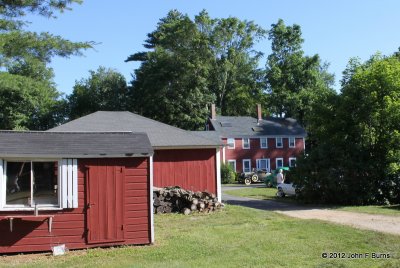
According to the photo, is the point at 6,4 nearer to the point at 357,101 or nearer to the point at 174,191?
the point at 174,191

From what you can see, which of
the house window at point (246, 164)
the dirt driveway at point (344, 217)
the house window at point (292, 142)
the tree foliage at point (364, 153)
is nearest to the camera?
the dirt driveway at point (344, 217)

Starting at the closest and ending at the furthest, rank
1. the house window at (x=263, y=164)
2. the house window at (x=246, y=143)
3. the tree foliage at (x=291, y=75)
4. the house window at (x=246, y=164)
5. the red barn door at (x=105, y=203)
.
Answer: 1. the red barn door at (x=105, y=203)
2. the house window at (x=246, y=164)
3. the house window at (x=246, y=143)
4. the house window at (x=263, y=164)
5. the tree foliage at (x=291, y=75)

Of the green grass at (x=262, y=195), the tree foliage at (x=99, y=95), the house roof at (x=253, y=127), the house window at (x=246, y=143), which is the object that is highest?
the tree foliage at (x=99, y=95)

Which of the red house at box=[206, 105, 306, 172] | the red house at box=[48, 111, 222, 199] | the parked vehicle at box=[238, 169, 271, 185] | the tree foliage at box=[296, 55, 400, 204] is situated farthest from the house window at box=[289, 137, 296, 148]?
the red house at box=[48, 111, 222, 199]

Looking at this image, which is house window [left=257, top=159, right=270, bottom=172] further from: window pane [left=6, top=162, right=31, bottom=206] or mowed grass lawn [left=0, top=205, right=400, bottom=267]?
window pane [left=6, top=162, right=31, bottom=206]

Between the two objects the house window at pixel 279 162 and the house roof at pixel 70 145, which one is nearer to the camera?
the house roof at pixel 70 145

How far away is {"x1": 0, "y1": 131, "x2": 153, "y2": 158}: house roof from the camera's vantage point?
36.8ft

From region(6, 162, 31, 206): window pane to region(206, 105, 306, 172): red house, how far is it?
4363 cm

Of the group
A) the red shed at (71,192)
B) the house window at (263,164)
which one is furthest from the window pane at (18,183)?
the house window at (263,164)

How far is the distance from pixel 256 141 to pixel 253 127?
200 centimetres

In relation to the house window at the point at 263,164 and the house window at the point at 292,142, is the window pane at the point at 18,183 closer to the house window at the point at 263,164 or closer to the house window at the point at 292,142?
the house window at the point at 263,164

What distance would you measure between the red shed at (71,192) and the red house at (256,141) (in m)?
42.8

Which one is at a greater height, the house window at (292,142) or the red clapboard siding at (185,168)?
the house window at (292,142)

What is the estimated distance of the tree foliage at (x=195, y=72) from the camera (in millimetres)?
59281
